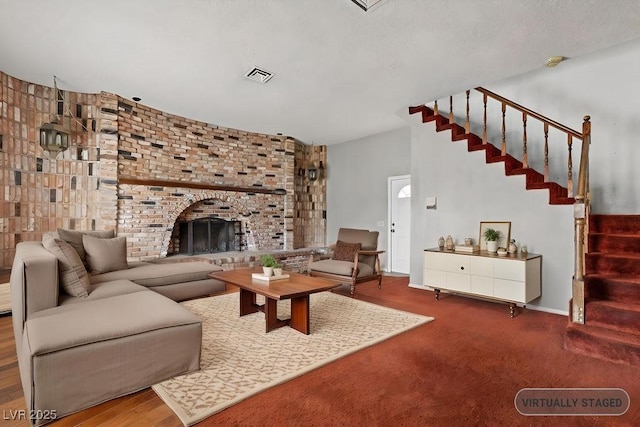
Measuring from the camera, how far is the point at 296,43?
314cm

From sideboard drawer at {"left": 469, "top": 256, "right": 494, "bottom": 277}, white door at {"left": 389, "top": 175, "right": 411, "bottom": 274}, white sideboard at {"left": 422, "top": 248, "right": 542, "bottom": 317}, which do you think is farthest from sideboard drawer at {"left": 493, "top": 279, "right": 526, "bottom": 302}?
white door at {"left": 389, "top": 175, "right": 411, "bottom": 274}

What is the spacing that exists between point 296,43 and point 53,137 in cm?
343

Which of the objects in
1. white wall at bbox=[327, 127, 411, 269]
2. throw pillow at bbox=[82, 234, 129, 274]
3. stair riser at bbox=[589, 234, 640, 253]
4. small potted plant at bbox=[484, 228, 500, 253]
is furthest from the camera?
white wall at bbox=[327, 127, 411, 269]

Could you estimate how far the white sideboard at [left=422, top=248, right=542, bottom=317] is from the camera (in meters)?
3.50

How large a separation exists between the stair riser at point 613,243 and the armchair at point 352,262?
2.38 meters

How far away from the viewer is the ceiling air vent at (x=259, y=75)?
3707 millimetres

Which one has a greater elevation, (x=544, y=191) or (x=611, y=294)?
(x=544, y=191)

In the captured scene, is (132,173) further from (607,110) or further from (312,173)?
(607,110)

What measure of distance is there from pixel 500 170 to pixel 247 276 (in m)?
3.41

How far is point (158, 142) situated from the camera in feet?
17.3

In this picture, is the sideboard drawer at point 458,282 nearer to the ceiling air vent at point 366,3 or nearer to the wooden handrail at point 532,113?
the wooden handrail at point 532,113

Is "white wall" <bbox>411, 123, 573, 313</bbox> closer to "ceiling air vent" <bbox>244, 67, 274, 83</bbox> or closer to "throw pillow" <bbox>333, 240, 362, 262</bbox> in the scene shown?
"throw pillow" <bbox>333, 240, 362, 262</bbox>

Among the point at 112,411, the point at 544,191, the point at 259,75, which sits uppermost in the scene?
the point at 259,75

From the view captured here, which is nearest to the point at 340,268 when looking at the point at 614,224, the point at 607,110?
the point at 614,224
